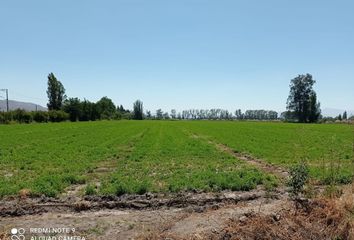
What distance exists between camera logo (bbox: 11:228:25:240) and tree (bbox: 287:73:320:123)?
401 feet

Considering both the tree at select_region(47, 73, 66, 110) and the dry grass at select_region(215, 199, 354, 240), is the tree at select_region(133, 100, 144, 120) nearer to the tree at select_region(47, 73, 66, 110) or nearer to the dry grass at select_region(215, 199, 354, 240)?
the tree at select_region(47, 73, 66, 110)

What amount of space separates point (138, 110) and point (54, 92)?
78580 mm

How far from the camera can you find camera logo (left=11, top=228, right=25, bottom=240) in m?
6.58

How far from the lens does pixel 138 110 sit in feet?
623

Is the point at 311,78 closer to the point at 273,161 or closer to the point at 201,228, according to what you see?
the point at 273,161

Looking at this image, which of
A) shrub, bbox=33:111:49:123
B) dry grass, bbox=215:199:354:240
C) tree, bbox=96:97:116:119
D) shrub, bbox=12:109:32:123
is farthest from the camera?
tree, bbox=96:97:116:119

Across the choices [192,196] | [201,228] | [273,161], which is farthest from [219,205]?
[273,161]

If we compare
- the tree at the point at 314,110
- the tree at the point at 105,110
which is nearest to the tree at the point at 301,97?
the tree at the point at 314,110

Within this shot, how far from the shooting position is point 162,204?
9242mm

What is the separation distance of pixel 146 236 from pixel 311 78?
134 m

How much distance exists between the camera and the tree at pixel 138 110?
18962 centimetres

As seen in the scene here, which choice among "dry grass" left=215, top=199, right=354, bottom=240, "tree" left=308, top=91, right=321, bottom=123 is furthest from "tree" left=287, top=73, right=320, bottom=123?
"dry grass" left=215, top=199, right=354, bottom=240

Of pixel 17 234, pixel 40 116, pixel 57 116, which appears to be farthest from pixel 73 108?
pixel 17 234

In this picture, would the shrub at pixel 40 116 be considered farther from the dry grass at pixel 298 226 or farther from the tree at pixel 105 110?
the dry grass at pixel 298 226
